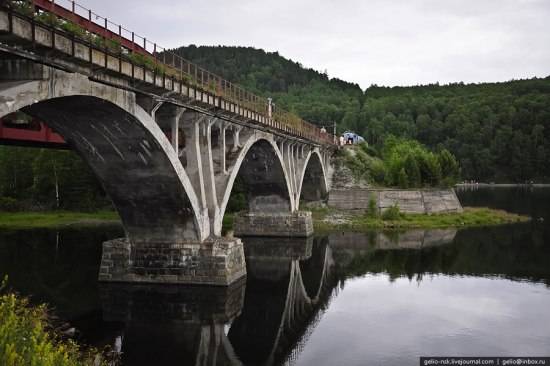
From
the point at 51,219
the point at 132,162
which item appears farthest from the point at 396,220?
the point at 132,162

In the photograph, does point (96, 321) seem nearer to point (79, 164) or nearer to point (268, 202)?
point (268, 202)

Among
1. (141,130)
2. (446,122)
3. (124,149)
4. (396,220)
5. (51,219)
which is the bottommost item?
(51,219)

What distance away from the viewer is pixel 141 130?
2030 cm

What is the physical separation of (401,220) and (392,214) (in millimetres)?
1140

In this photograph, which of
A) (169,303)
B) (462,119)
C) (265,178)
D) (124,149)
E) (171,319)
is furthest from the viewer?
(462,119)

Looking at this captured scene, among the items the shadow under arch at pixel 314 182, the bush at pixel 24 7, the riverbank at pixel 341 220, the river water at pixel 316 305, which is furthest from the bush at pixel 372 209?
the bush at pixel 24 7

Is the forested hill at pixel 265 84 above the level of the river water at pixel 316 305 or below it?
above

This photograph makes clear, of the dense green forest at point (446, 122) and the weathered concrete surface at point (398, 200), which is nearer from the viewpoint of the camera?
the weathered concrete surface at point (398, 200)

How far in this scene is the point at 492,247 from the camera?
39.9 meters

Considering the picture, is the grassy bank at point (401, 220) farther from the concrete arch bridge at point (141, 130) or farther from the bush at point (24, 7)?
the bush at point (24, 7)

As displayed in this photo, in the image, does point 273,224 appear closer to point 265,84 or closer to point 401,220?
point 401,220

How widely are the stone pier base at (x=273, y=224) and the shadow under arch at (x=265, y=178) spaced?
815 millimetres

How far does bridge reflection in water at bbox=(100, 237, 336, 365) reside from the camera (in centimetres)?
1770

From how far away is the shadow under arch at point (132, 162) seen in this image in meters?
18.6
